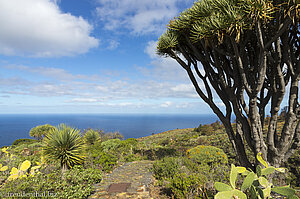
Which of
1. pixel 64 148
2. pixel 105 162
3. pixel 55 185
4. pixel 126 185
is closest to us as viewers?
pixel 55 185

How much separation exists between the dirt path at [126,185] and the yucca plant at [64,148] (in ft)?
4.60

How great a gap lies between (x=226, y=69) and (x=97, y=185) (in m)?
6.09

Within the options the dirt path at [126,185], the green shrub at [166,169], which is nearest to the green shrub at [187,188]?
the dirt path at [126,185]

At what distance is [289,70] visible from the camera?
15.1 feet

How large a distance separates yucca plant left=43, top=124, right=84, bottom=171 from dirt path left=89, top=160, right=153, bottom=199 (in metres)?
1.40

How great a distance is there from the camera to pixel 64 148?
5781 millimetres

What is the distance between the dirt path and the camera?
4371 millimetres

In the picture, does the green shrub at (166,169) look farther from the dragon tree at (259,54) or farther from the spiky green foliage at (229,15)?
the spiky green foliage at (229,15)

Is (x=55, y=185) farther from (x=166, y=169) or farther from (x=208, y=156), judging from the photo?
(x=208, y=156)

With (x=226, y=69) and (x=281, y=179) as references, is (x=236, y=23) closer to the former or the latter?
(x=226, y=69)

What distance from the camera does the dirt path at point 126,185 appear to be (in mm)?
4371

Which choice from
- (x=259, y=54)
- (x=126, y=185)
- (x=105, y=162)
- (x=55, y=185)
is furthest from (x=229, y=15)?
(x=105, y=162)

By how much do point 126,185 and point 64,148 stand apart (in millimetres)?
2728

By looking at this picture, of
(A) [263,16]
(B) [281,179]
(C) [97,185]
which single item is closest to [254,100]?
(A) [263,16]
